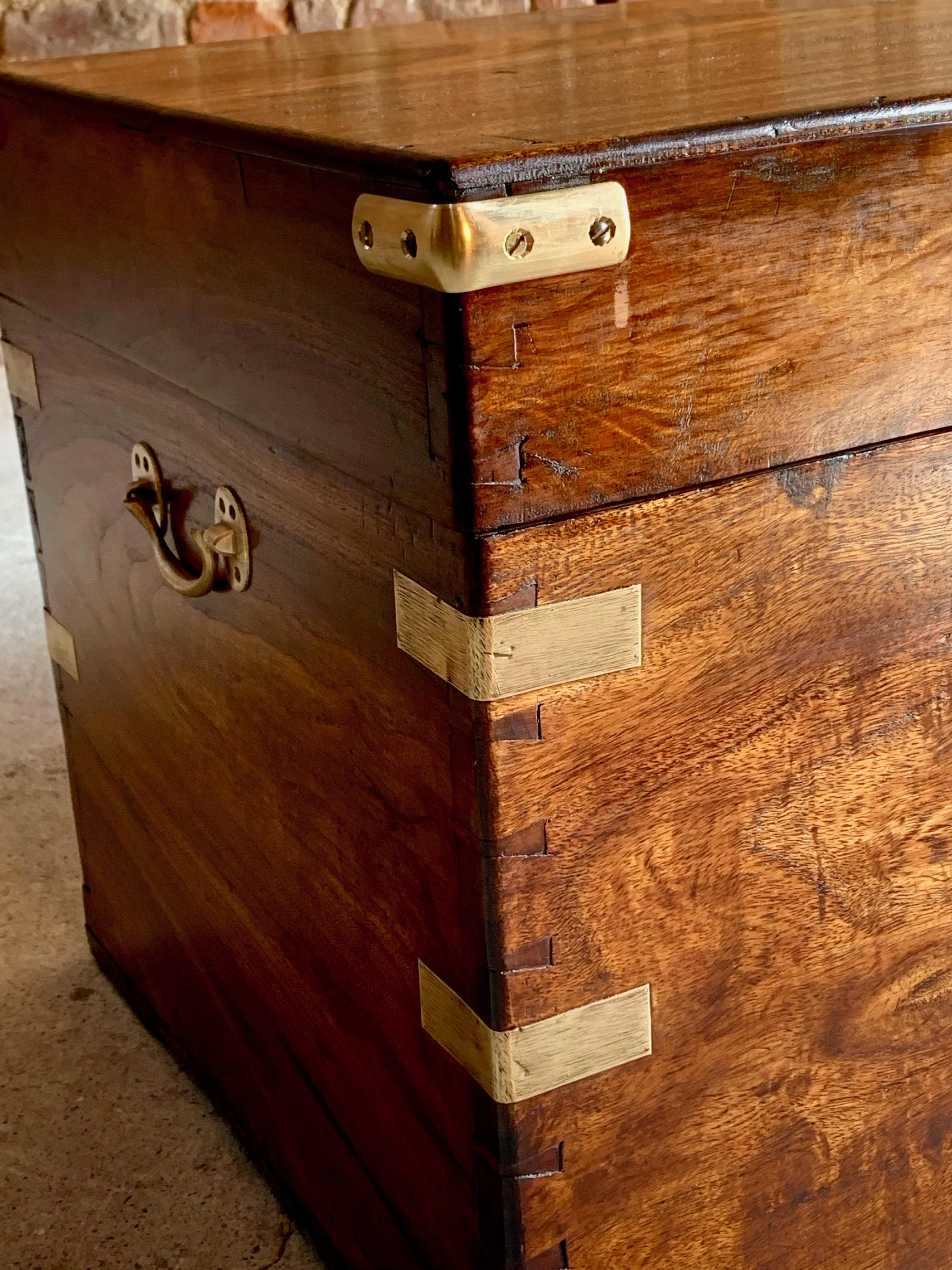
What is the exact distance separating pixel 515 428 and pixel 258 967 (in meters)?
0.60

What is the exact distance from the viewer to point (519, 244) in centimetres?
62

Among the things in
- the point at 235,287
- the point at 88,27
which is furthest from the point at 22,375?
the point at 88,27

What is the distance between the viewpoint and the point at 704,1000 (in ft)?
2.74

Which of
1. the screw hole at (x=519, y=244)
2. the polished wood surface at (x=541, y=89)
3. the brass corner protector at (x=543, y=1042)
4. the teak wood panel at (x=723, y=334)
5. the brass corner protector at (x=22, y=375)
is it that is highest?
the polished wood surface at (x=541, y=89)

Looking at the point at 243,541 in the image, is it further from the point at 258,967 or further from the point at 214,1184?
the point at 214,1184

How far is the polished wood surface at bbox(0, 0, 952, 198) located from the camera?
2.12 ft

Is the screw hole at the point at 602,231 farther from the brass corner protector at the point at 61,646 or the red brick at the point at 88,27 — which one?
the red brick at the point at 88,27

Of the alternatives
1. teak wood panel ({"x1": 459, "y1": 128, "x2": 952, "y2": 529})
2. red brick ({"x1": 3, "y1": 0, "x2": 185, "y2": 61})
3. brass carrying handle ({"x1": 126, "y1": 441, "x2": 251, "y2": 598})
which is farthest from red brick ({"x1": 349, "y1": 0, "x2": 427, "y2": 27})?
teak wood panel ({"x1": 459, "y1": 128, "x2": 952, "y2": 529})

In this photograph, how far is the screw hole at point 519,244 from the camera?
2.01 ft

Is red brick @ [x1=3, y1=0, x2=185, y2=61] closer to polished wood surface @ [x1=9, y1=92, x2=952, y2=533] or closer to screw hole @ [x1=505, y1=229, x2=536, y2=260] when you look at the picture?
polished wood surface @ [x1=9, y1=92, x2=952, y2=533]

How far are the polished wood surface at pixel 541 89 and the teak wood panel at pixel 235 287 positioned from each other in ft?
0.08

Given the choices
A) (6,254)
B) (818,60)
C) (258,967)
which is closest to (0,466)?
(6,254)

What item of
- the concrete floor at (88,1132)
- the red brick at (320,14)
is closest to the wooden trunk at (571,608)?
the concrete floor at (88,1132)

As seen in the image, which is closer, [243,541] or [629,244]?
[629,244]
